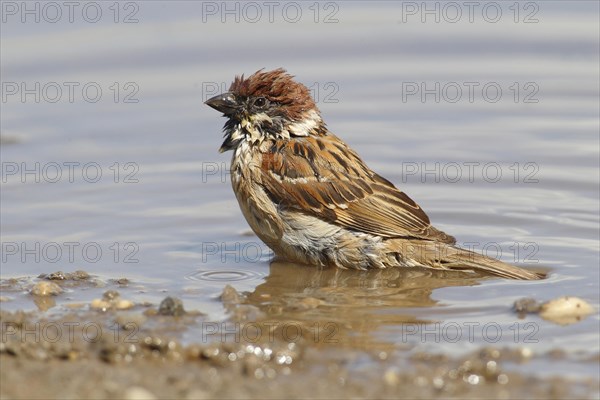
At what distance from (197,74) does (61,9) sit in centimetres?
199

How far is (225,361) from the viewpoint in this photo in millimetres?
6344

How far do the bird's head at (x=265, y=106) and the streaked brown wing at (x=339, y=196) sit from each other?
227 millimetres

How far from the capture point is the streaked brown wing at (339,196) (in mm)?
8828

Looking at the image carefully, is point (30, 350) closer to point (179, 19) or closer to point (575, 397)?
point (575, 397)

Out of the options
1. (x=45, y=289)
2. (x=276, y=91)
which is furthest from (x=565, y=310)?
(x=45, y=289)

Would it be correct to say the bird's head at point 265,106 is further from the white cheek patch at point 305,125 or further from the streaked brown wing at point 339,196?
the streaked brown wing at point 339,196

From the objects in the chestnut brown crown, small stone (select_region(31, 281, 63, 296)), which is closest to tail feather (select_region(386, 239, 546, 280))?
the chestnut brown crown

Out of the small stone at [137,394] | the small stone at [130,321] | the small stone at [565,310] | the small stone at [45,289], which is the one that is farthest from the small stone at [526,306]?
the small stone at [45,289]

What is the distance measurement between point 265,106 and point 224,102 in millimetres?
317

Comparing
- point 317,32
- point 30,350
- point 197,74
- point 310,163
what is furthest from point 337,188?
point 317,32

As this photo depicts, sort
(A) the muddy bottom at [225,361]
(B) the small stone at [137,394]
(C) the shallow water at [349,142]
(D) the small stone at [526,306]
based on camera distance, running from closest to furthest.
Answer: (B) the small stone at [137,394]
(A) the muddy bottom at [225,361]
(D) the small stone at [526,306]
(C) the shallow water at [349,142]

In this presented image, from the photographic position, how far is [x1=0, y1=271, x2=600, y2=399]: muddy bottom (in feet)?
19.4

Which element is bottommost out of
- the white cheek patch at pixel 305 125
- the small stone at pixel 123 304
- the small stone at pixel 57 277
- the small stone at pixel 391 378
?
the small stone at pixel 391 378

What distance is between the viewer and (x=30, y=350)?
6348mm
